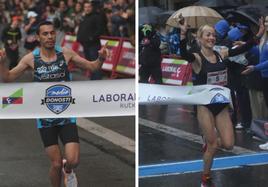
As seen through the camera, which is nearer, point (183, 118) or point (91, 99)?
point (91, 99)

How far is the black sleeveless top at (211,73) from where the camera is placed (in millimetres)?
6320

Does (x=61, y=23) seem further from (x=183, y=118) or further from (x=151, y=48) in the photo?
(x=151, y=48)

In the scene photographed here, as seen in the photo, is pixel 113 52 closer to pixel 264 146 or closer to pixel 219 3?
pixel 264 146

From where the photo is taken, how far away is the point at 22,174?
725 cm

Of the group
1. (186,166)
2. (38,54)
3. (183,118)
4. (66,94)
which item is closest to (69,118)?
(66,94)

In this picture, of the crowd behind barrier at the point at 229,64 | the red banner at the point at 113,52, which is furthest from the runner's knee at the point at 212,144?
the red banner at the point at 113,52

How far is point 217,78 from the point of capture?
20.9 feet

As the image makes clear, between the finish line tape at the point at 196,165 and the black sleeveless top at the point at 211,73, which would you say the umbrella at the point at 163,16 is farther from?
the finish line tape at the point at 196,165

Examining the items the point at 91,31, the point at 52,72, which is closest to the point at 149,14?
the point at 52,72

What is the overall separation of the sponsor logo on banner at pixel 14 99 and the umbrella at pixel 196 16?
5.74 ft

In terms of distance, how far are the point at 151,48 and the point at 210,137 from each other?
4.15 feet

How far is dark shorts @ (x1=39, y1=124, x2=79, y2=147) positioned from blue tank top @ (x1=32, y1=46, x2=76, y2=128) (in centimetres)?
4

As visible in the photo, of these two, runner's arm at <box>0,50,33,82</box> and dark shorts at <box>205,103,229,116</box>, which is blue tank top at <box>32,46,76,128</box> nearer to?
runner's arm at <box>0,50,33,82</box>

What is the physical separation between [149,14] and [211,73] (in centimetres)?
95
